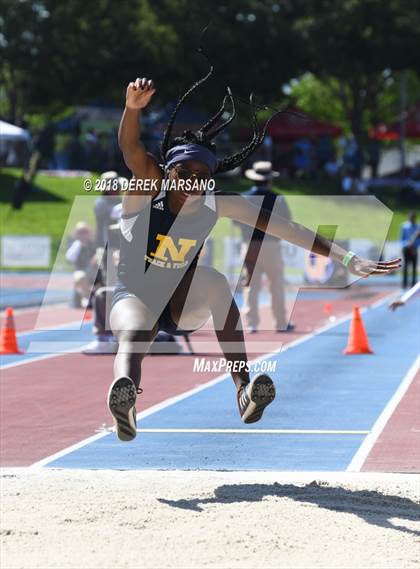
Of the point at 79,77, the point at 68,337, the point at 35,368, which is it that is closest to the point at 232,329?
the point at 35,368

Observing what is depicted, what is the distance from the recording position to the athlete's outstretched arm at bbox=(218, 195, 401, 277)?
7.06m

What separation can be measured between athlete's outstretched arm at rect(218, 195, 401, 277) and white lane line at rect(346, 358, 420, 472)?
185cm

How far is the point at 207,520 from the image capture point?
21.9ft

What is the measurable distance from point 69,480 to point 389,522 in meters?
2.17

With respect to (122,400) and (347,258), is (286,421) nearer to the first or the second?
(347,258)

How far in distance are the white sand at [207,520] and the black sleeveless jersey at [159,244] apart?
132 cm

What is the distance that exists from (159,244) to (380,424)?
3972 mm

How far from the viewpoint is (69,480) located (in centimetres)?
767

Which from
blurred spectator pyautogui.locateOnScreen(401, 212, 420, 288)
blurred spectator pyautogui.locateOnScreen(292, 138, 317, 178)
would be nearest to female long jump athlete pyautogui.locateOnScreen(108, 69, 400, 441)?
blurred spectator pyautogui.locateOnScreen(401, 212, 420, 288)

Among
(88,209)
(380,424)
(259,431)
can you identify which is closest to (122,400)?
(259,431)

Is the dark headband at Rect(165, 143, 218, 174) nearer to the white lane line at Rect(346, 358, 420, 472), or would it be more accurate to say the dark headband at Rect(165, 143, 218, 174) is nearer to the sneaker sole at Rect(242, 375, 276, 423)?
the sneaker sole at Rect(242, 375, 276, 423)

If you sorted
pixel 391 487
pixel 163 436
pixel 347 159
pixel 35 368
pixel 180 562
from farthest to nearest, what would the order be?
1. pixel 347 159
2. pixel 35 368
3. pixel 163 436
4. pixel 391 487
5. pixel 180 562

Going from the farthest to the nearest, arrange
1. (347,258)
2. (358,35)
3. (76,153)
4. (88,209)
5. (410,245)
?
(358,35), (76,153), (88,209), (410,245), (347,258)

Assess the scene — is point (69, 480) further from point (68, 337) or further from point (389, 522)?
point (68, 337)
